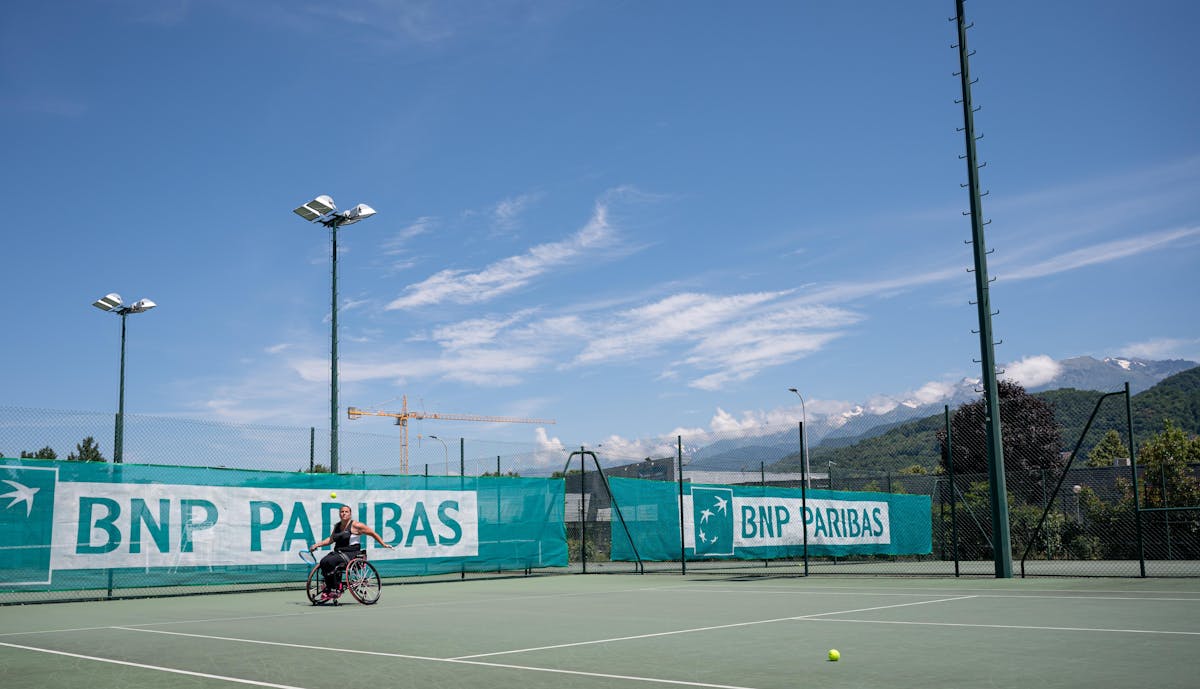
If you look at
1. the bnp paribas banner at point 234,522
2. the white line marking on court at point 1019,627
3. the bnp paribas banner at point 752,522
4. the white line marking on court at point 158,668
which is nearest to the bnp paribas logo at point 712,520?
the bnp paribas banner at point 752,522

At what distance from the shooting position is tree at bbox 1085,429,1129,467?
2147 inches

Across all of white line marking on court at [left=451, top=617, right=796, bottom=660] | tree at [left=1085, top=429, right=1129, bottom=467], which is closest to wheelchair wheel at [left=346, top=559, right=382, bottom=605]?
white line marking on court at [left=451, top=617, right=796, bottom=660]

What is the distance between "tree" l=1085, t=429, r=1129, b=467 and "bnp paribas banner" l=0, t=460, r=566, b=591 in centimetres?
4160

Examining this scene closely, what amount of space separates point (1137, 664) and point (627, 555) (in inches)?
619

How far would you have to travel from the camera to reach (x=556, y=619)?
11.5 m

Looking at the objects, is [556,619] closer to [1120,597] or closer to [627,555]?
[1120,597]

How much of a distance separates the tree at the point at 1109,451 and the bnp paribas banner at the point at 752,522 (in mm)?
31743

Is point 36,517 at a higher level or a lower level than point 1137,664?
higher

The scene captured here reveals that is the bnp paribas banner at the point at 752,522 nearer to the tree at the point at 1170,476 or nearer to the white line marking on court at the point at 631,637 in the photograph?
the tree at the point at 1170,476

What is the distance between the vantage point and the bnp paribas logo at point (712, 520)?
2258cm

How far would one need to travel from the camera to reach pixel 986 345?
18.2 meters

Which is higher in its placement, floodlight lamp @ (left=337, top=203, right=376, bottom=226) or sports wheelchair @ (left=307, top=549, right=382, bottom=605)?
floodlight lamp @ (left=337, top=203, right=376, bottom=226)

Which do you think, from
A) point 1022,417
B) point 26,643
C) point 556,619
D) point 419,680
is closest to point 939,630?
point 556,619

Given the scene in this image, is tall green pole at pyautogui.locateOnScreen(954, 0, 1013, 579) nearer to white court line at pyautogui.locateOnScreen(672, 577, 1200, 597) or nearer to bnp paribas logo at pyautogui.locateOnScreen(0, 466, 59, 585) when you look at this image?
white court line at pyautogui.locateOnScreen(672, 577, 1200, 597)
